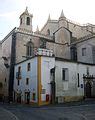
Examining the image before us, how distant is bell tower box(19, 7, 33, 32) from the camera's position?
44.7m

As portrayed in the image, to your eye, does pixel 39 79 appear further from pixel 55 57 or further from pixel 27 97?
pixel 55 57

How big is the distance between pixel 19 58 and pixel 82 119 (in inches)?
1041

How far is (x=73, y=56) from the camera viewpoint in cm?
4566

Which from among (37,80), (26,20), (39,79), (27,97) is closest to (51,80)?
(39,79)

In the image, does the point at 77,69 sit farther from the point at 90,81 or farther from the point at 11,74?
the point at 11,74

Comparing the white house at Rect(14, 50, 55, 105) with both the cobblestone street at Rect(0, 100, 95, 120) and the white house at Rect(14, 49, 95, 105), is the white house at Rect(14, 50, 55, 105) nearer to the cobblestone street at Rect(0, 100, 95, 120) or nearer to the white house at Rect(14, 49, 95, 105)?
the white house at Rect(14, 49, 95, 105)

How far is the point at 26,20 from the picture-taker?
4512 cm

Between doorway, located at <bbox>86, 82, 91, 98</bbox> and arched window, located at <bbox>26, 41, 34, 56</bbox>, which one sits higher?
arched window, located at <bbox>26, 41, 34, 56</bbox>

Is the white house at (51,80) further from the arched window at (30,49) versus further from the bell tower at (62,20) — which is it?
the bell tower at (62,20)

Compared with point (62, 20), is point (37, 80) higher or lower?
lower

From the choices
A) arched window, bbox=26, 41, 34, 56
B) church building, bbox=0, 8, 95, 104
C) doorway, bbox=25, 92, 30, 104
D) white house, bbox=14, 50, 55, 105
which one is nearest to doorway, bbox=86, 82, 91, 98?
church building, bbox=0, 8, 95, 104

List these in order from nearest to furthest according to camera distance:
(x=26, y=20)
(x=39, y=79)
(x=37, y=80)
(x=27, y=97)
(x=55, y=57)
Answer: (x=39, y=79) < (x=37, y=80) < (x=55, y=57) < (x=27, y=97) < (x=26, y=20)

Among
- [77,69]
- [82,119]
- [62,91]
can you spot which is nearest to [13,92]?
[62,91]

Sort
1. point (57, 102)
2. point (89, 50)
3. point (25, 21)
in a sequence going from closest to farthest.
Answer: point (57, 102), point (89, 50), point (25, 21)
